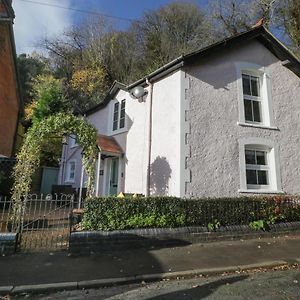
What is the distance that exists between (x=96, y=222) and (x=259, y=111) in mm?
8124

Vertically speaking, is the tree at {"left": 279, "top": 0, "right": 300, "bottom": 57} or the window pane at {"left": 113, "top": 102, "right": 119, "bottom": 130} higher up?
the tree at {"left": 279, "top": 0, "right": 300, "bottom": 57}

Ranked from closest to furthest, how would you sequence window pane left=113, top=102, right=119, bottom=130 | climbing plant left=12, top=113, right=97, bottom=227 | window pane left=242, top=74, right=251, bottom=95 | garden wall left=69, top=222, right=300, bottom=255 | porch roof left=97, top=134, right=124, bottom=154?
garden wall left=69, top=222, right=300, bottom=255
climbing plant left=12, top=113, right=97, bottom=227
window pane left=242, top=74, right=251, bottom=95
porch roof left=97, top=134, right=124, bottom=154
window pane left=113, top=102, right=119, bottom=130

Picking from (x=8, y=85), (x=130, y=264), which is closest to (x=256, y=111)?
(x=130, y=264)

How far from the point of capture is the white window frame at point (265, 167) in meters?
10.7

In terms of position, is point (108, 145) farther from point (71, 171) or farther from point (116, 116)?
point (71, 171)

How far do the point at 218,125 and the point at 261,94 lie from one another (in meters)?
2.94

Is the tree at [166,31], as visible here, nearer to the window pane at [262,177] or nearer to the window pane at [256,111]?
the window pane at [256,111]

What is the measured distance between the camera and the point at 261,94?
12211mm

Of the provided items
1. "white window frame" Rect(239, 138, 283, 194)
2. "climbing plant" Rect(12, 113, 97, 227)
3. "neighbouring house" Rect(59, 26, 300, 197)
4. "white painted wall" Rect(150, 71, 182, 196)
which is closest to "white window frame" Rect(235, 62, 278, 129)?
"neighbouring house" Rect(59, 26, 300, 197)

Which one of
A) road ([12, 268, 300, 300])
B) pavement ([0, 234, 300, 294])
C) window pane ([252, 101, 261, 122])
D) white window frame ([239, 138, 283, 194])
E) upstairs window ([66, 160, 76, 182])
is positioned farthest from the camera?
upstairs window ([66, 160, 76, 182])

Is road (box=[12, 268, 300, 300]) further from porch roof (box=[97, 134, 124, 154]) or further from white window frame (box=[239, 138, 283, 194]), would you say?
porch roof (box=[97, 134, 124, 154])

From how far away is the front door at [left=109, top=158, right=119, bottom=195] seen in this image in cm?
1385

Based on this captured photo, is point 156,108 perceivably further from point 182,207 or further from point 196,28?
point 196,28

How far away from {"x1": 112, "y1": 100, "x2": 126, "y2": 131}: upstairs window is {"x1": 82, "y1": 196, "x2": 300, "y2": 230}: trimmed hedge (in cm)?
643
